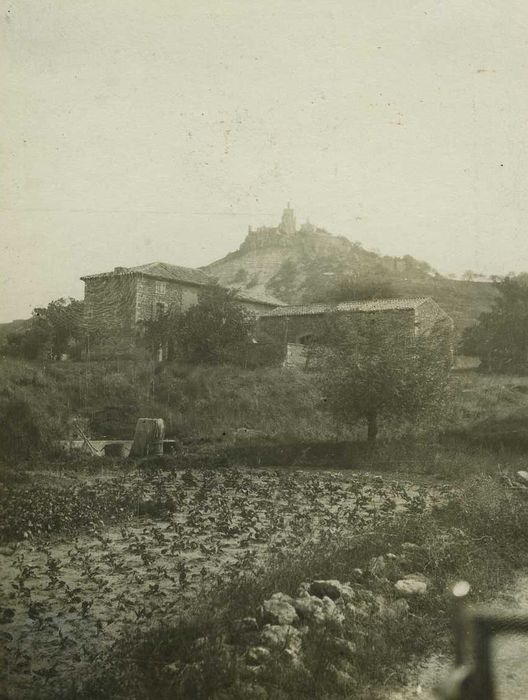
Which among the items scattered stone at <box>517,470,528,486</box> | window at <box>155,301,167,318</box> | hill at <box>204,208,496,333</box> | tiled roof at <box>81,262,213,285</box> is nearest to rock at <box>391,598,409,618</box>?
scattered stone at <box>517,470,528,486</box>

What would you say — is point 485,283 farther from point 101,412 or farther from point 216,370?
point 101,412

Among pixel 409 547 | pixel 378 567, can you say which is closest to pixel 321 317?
pixel 409 547

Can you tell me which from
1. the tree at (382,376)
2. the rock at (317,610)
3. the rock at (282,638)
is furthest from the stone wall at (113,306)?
the rock at (282,638)

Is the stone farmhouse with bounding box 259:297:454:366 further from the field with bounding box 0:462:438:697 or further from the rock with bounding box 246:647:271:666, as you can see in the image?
the rock with bounding box 246:647:271:666

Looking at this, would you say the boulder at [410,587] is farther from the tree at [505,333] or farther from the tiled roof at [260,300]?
the tiled roof at [260,300]

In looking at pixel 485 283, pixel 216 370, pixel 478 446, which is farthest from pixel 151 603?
pixel 485 283
